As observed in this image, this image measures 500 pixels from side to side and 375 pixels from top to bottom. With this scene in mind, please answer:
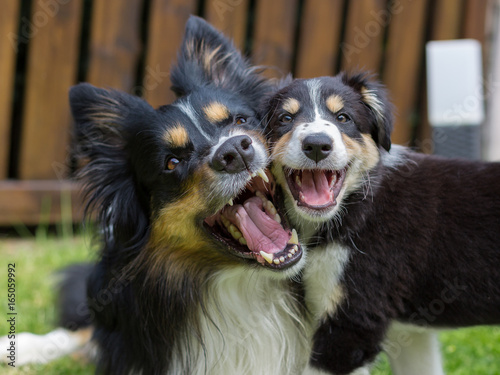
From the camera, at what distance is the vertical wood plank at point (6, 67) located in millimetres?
5844

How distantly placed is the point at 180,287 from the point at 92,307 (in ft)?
2.11

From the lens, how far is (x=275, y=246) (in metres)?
3.13

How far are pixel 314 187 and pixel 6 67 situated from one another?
388 centimetres

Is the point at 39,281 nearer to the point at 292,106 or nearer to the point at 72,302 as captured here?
the point at 72,302

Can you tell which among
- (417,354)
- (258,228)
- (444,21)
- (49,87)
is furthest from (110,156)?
(444,21)

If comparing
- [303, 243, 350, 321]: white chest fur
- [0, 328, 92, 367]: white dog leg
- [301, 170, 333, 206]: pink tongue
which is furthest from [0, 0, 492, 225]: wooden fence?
[303, 243, 350, 321]: white chest fur

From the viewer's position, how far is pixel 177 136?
321 cm

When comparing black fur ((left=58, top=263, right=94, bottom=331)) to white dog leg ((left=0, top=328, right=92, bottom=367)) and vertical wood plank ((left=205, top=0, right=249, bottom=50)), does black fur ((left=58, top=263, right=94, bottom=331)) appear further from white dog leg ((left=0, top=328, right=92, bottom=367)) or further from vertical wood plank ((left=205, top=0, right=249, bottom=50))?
vertical wood plank ((left=205, top=0, right=249, bottom=50))

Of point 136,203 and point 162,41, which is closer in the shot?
point 136,203

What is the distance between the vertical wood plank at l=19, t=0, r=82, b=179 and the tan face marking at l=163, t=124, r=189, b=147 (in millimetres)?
3209

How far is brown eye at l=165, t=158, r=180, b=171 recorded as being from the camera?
323 cm

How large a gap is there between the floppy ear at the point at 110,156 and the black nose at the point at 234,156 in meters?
0.53

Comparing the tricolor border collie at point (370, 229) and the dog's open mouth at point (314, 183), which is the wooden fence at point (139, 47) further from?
the dog's open mouth at point (314, 183)

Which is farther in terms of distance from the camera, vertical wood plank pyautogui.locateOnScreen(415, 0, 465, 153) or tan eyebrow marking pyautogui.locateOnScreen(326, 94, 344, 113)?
vertical wood plank pyautogui.locateOnScreen(415, 0, 465, 153)
